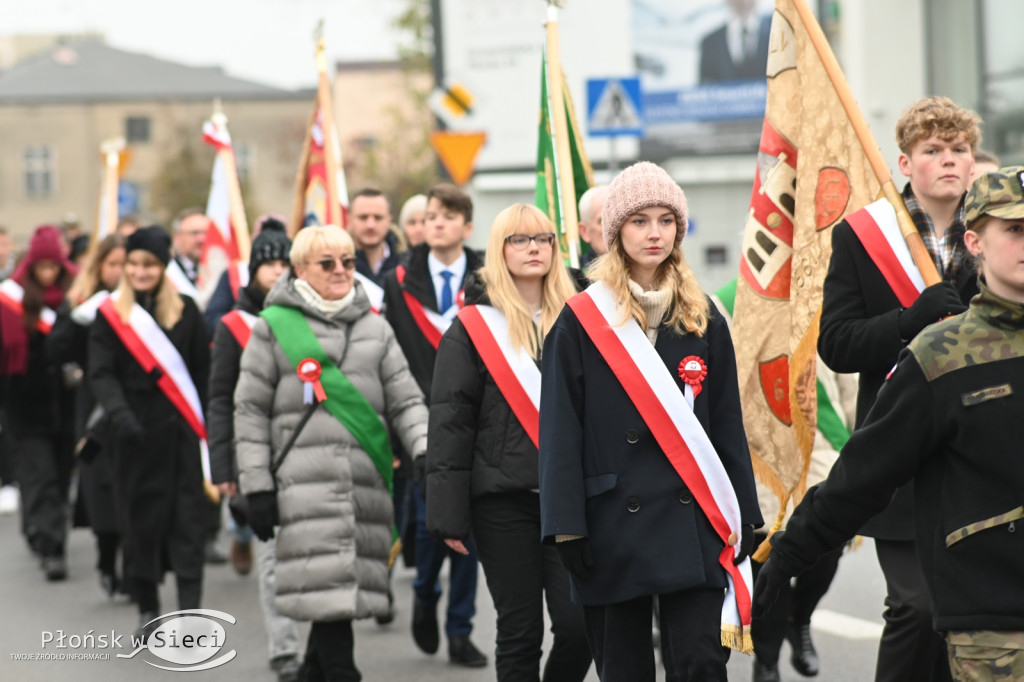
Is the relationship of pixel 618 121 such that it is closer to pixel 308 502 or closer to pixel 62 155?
pixel 308 502

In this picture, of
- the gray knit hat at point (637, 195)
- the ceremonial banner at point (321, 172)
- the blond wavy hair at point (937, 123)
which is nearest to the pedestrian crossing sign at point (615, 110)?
the ceremonial banner at point (321, 172)

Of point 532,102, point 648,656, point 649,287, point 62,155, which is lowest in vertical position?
point 648,656

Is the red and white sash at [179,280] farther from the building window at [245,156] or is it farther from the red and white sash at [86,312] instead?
the building window at [245,156]

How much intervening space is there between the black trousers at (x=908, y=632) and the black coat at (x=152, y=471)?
4390 mm

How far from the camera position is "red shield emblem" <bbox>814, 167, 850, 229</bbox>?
17.9 ft

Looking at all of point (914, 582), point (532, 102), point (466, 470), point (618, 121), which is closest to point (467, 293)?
point (466, 470)

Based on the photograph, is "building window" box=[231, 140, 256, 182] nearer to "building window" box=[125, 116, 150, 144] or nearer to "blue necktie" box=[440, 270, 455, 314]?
"building window" box=[125, 116, 150, 144]

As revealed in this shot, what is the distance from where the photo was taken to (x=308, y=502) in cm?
625

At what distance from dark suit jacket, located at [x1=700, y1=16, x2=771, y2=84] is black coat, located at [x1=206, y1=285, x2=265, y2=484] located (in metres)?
16.4

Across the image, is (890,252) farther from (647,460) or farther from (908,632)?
(908,632)

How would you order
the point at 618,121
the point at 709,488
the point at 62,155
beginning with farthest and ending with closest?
the point at 62,155, the point at 618,121, the point at 709,488

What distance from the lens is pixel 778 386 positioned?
5742mm

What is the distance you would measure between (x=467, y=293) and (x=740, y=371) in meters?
1.12

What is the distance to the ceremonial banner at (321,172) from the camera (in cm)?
986
